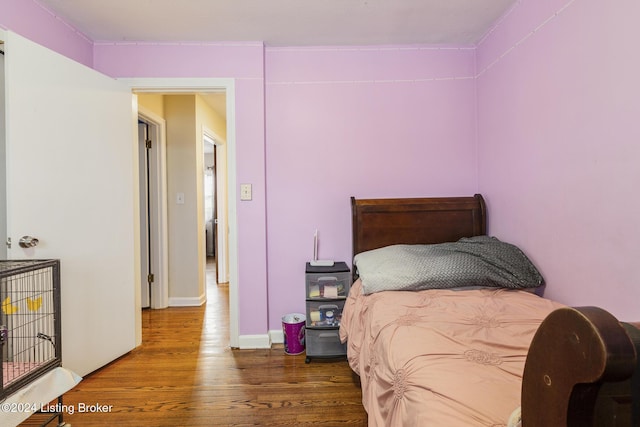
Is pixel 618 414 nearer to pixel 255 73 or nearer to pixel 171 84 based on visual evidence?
pixel 255 73

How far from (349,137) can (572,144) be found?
4.57 ft

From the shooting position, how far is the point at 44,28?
198 cm

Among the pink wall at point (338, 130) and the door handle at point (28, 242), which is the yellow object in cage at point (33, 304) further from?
the pink wall at point (338, 130)

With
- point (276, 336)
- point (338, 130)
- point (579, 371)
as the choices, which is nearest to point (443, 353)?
point (579, 371)

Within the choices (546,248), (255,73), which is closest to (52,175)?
(255,73)

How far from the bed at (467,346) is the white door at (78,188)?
63.2 inches

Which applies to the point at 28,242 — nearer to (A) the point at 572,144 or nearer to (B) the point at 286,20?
(B) the point at 286,20

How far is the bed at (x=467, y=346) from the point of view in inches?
16.7

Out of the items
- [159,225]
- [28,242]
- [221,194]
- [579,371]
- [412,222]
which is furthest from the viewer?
[221,194]

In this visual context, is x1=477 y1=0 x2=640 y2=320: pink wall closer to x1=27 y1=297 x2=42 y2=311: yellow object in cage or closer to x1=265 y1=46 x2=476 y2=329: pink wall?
x1=265 y1=46 x2=476 y2=329: pink wall

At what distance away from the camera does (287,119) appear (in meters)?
2.49

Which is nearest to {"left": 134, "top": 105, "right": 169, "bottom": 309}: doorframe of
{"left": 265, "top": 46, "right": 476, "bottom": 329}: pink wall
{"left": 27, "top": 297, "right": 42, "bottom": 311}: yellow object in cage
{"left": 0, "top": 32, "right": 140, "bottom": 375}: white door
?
{"left": 0, "top": 32, "right": 140, "bottom": 375}: white door

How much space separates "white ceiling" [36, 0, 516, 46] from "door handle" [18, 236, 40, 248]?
1.42 m

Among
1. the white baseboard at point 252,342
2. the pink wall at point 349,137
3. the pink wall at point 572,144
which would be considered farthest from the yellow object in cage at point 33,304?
the pink wall at point 572,144
